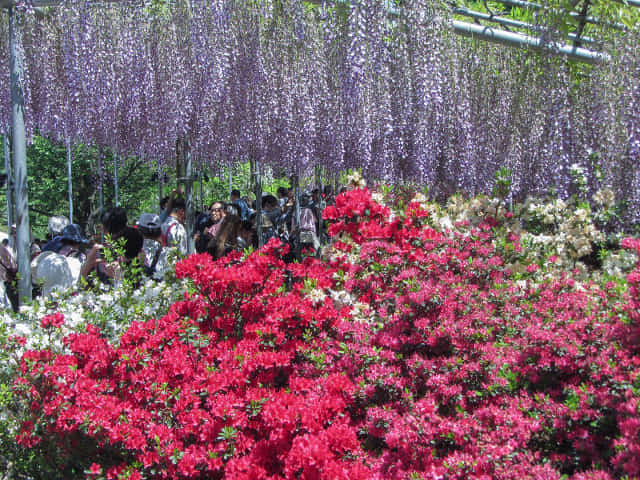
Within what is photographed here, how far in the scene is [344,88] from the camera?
504cm

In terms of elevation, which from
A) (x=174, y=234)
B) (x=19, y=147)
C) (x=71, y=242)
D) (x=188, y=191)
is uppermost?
(x=19, y=147)

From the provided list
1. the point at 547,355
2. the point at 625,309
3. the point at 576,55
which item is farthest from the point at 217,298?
the point at 576,55

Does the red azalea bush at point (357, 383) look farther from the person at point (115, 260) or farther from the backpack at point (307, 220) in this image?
the backpack at point (307, 220)

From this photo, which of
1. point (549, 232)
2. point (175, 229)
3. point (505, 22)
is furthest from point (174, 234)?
point (505, 22)

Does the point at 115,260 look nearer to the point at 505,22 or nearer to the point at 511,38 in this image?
the point at 511,38

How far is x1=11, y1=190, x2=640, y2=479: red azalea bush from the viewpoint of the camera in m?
2.02

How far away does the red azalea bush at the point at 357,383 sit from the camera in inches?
79.6

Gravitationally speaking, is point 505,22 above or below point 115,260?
above

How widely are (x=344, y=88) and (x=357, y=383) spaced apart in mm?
3209

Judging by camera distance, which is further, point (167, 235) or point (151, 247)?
point (167, 235)

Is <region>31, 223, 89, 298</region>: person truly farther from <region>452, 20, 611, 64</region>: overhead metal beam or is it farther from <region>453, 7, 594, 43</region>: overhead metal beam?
<region>453, 7, 594, 43</region>: overhead metal beam

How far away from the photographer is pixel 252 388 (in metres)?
2.47

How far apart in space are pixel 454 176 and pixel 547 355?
469 centimetres

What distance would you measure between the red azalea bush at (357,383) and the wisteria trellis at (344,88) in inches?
106
